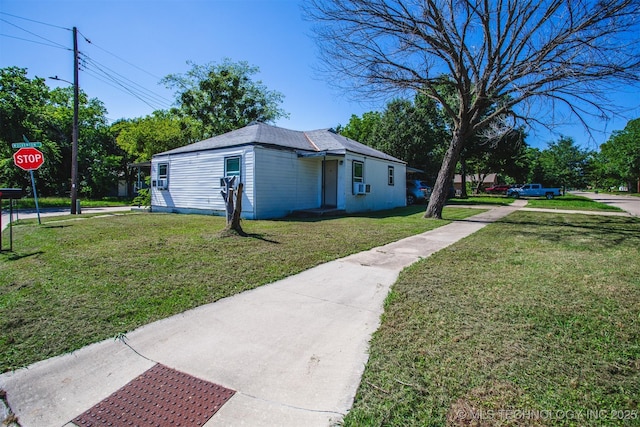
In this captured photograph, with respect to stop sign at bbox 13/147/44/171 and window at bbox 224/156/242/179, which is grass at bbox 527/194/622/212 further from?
stop sign at bbox 13/147/44/171

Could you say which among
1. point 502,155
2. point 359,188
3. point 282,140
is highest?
point 502,155

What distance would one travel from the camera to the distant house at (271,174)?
40.0ft

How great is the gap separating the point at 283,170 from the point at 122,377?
36.6 ft

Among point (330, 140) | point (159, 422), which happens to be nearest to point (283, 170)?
point (330, 140)

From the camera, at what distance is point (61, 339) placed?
8.66ft

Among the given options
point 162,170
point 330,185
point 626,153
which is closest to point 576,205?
point 330,185

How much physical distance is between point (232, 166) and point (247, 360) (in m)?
11.3

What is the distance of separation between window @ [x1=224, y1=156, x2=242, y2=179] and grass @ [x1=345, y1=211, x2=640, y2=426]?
9.42 m

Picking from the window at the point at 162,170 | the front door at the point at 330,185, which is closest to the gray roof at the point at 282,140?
the front door at the point at 330,185

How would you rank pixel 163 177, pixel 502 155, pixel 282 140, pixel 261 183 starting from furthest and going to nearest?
pixel 502 155 → pixel 163 177 → pixel 282 140 → pixel 261 183

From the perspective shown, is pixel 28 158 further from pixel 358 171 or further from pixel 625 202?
pixel 625 202

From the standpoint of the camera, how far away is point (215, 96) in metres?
29.4

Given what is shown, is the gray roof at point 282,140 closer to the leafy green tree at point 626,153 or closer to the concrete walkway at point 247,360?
the concrete walkway at point 247,360

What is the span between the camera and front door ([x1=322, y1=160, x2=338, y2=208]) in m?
15.1
